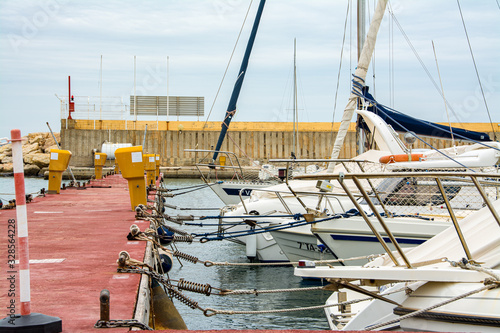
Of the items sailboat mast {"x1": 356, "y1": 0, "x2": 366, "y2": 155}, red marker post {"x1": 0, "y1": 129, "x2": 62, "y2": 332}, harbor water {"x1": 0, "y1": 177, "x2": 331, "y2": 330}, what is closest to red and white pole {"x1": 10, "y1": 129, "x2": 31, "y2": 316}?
red marker post {"x1": 0, "y1": 129, "x2": 62, "y2": 332}

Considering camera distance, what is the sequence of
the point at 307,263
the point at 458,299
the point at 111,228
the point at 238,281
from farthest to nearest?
the point at 238,281
the point at 111,228
the point at 307,263
the point at 458,299

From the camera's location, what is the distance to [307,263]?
5.38 m

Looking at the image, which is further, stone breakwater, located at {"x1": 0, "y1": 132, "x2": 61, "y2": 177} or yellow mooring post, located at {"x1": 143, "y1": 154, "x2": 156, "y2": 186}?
stone breakwater, located at {"x1": 0, "y1": 132, "x2": 61, "y2": 177}

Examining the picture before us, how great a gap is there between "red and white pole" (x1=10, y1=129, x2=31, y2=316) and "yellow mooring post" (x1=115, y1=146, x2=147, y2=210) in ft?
27.3

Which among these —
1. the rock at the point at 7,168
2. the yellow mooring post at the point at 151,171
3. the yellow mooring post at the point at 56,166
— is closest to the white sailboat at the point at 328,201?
the yellow mooring post at the point at 56,166

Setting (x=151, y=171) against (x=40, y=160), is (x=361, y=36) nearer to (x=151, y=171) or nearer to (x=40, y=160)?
(x=151, y=171)

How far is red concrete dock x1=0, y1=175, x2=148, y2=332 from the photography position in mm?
5102

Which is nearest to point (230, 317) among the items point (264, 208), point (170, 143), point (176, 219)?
point (176, 219)

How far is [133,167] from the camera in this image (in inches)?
516

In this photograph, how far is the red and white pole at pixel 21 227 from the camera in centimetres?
433

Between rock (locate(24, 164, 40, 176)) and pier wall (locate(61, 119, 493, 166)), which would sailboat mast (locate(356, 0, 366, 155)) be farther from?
rock (locate(24, 164, 40, 176))

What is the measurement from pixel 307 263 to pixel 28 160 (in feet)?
198

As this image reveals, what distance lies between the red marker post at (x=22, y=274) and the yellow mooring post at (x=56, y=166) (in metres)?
14.6

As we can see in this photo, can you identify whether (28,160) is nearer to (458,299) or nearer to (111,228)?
(111,228)
